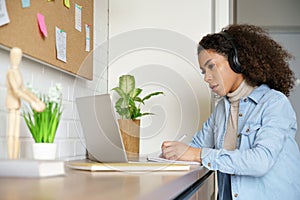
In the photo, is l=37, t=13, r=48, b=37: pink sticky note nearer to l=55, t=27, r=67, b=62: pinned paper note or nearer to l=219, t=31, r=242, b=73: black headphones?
l=55, t=27, r=67, b=62: pinned paper note

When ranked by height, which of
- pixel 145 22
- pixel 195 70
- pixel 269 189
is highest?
pixel 145 22

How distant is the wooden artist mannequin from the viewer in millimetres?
925

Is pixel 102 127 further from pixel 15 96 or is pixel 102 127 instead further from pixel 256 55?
pixel 256 55

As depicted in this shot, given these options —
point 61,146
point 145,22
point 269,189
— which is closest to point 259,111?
point 269,189

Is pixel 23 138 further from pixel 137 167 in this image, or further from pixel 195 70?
pixel 195 70

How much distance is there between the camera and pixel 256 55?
6.39 ft

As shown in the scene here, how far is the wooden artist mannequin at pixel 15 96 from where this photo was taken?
92 centimetres

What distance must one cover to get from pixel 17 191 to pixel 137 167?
0.61 m

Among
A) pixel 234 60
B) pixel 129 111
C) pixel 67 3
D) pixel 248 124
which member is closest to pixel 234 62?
pixel 234 60

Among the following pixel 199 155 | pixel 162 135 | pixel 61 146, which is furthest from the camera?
pixel 162 135

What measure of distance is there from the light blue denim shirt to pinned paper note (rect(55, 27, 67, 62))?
604 millimetres

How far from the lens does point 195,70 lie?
8.05 ft

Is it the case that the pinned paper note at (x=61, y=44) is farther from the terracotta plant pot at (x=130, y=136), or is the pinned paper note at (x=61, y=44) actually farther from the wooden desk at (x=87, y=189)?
the wooden desk at (x=87, y=189)

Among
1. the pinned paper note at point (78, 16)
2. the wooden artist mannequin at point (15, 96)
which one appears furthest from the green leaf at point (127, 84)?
the wooden artist mannequin at point (15, 96)
